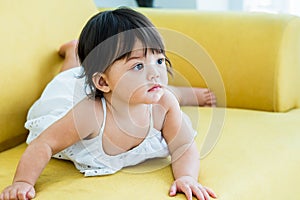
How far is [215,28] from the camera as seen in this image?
66.2 inches

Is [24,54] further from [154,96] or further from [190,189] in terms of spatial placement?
[190,189]

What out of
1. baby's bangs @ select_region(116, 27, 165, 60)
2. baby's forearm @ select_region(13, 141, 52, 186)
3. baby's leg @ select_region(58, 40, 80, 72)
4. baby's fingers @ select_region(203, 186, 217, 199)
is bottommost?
baby's fingers @ select_region(203, 186, 217, 199)

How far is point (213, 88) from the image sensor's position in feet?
5.53

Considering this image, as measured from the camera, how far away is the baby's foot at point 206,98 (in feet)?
5.44

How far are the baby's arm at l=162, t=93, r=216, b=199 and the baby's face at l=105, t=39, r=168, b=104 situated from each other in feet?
0.33

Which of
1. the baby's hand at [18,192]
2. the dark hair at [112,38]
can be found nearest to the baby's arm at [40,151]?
the baby's hand at [18,192]

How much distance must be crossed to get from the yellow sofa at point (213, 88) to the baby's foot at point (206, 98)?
25mm

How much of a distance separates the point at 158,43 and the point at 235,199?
0.34 m

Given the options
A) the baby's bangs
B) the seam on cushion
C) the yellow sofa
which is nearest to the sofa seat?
the yellow sofa

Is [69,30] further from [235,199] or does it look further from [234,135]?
[235,199]

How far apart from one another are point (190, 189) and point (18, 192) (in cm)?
32

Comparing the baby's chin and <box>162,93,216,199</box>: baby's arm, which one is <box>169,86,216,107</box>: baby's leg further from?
the baby's chin

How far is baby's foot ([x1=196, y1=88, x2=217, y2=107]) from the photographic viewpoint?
166 centimetres

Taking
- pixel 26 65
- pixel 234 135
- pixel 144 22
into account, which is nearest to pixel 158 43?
pixel 144 22
